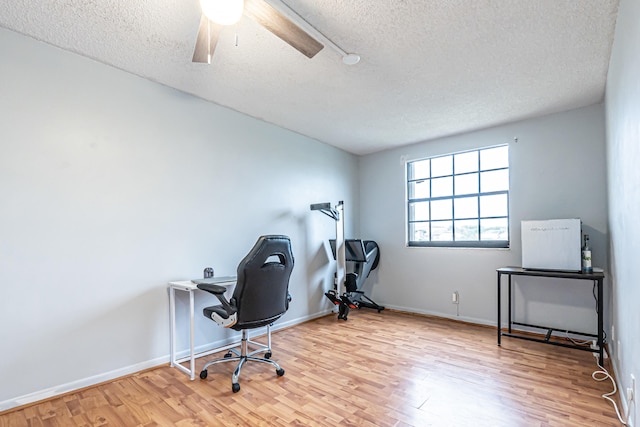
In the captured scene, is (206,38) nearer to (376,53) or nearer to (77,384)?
(376,53)

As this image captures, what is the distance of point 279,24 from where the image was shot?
169 centimetres

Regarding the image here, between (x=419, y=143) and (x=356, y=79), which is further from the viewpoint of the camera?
(x=419, y=143)

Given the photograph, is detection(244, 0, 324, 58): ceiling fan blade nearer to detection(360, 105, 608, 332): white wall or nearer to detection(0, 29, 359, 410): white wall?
detection(0, 29, 359, 410): white wall

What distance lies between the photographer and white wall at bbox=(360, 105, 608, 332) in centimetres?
342

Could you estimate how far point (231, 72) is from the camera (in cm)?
276

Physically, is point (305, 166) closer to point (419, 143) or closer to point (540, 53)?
point (419, 143)

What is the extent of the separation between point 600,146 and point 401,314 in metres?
3.12

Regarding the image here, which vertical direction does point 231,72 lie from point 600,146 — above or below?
above

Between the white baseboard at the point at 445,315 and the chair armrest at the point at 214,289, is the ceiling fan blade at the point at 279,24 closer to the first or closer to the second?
the chair armrest at the point at 214,289

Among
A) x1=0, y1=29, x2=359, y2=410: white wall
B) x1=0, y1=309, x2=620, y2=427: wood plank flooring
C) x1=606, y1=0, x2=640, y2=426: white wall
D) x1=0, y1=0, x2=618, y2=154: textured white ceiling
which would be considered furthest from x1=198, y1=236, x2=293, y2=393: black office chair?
x1=606, y1=0, x2=640, y2=426: white wall

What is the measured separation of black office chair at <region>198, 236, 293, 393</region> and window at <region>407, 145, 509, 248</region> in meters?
2.78

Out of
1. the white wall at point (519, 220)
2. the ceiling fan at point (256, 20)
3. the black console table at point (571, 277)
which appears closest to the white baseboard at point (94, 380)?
the ceiling fan at point (256, 20)

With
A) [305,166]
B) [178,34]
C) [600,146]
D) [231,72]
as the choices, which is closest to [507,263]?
[600,146]

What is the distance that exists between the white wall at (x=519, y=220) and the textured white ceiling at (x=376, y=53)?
1.16 feet
